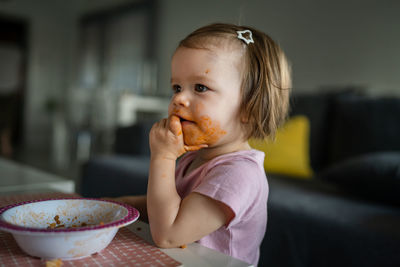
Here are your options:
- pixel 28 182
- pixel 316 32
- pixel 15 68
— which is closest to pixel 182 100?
pixel 28 182

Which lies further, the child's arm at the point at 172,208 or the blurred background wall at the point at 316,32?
the blurred background wall at the point at 316,32

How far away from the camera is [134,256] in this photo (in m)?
0.47

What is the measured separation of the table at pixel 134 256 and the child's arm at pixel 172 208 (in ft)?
0.07

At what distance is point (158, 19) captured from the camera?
4.96 m

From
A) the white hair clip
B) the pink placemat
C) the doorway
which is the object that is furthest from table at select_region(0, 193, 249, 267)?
the doorway

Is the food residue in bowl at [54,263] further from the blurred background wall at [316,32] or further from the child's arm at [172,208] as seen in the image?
the blurred background wall at [316,32]

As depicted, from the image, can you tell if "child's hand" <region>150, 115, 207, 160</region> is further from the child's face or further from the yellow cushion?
the yellow cushion

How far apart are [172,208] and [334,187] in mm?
1311

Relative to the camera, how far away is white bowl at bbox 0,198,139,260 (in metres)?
0.42

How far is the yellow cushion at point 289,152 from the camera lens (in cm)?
195

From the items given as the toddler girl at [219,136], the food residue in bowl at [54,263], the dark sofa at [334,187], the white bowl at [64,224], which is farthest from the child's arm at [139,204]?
the dark sofa at [334,187]

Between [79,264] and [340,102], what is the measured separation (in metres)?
1.86

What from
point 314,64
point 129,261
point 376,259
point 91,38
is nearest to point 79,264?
point 129,261

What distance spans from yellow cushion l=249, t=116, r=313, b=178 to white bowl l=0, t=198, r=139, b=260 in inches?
56.0
